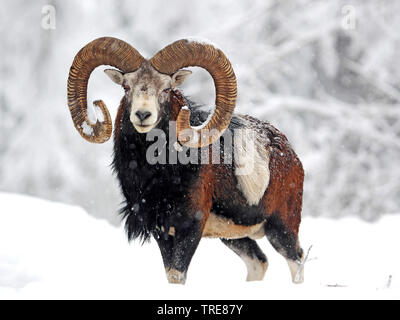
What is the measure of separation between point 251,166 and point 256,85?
1349cm

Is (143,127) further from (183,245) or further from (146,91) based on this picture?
(183,245)

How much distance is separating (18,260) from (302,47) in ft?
46.5

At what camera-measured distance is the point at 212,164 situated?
22.5 ft

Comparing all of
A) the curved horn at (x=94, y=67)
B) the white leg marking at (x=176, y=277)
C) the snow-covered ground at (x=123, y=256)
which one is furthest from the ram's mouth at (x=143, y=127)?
the snow-covered ground at (x=123, y=256)

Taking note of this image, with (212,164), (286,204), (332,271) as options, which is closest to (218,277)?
(332,271)

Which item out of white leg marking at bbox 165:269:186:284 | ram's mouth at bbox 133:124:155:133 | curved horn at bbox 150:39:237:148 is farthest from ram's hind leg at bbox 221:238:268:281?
ram's mouth at bbox 133:124:155:133

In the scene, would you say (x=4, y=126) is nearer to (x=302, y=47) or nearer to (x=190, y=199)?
(x=302, y=47)

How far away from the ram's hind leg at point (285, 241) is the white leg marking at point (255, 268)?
376mm

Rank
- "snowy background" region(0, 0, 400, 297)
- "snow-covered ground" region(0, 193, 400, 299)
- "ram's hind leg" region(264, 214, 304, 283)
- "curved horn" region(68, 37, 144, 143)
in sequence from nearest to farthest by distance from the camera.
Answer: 1. "curved horn" region(68, 37, 144, 143)
2. "ram's hind leg" region(264, 214, 304, 283)
3. "snow-covered ground" region(0, 193, 400, 299)
4. "snowy background" region(0, 0, 400, 297)

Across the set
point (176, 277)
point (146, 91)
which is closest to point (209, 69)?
point (146, 91)

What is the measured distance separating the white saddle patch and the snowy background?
1101 centimetres

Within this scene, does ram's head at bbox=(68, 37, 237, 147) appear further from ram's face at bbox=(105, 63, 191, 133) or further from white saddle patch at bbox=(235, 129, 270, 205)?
white saddle patch at bbox=(235, 129, 270, 205)

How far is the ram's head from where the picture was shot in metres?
6.45

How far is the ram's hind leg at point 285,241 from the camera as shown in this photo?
24.9 feet
